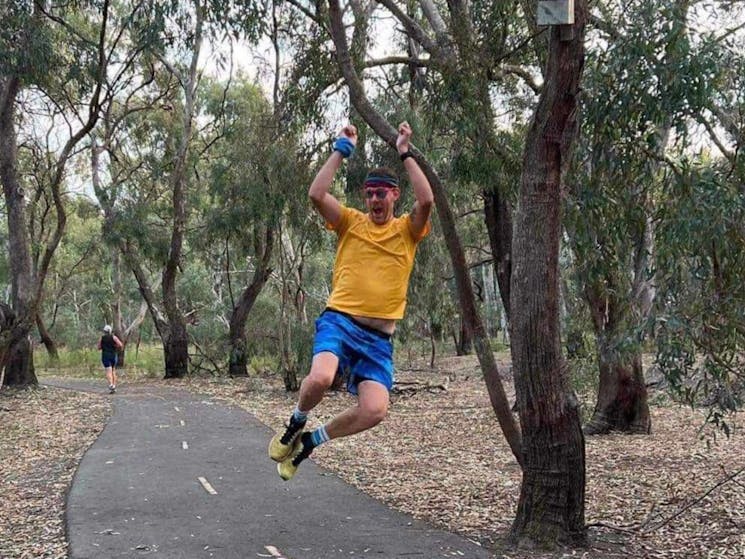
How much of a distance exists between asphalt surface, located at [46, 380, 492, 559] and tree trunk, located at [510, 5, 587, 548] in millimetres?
505

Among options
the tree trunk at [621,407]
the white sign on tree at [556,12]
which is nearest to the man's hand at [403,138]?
the white sign on tree at [556,12]

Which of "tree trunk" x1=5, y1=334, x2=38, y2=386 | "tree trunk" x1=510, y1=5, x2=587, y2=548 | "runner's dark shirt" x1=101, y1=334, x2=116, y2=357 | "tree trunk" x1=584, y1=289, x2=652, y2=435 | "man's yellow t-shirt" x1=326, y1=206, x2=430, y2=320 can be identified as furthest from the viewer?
"runner's dark shirt" x1=101, y1=334, x2=116, y2=357

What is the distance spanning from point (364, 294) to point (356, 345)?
282mm

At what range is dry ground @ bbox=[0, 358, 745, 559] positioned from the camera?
5.23m

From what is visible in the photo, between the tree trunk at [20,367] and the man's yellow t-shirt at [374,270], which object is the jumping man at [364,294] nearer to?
the man's yellow t-shirt at [374,270]

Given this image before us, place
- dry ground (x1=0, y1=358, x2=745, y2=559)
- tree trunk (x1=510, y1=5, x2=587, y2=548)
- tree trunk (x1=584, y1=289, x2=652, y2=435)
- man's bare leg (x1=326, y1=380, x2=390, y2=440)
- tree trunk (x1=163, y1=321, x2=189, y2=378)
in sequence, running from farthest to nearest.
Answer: tree trunk (x1=163, y1=321, x2=189, y2=378) < tree trunk (x1=584, y1=289, x2=652, y2=435) < dry ground (x1=0, y1=358, x2=745, y2=559) < tree trunk (x1=510, y1=5, x2=587, y2=548) < man's bare leg (x1=326, y1=380, x2=390, y2=440)

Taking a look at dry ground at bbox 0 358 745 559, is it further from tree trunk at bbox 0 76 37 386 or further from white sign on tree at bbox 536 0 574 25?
white sign on tree at bbox 536 0 574 25

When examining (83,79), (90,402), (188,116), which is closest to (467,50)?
(83,79)

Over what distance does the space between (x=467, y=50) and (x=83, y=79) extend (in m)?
8.85

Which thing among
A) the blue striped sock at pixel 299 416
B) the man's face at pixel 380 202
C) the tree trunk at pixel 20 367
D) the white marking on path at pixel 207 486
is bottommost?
the white marking on path at pixel 207 486

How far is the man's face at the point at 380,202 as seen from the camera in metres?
4.45

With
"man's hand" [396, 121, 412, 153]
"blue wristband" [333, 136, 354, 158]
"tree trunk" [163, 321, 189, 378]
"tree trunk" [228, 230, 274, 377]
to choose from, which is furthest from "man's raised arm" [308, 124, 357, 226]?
"tree trunk" [163, 321, 189, 378]

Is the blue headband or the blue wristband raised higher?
the blue wristband

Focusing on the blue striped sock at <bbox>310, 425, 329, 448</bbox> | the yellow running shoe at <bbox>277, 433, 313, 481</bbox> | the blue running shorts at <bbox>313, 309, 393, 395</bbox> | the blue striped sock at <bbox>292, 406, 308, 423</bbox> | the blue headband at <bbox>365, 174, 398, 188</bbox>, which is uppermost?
the blue headband at <bbox>365, 174, 398, 188</bbox>
